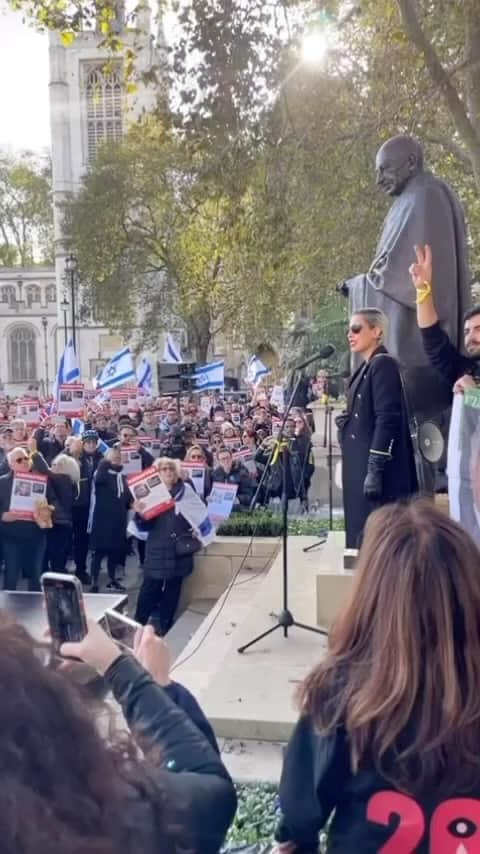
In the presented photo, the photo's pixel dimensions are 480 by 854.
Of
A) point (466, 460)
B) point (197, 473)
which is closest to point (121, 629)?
point (466, 460)

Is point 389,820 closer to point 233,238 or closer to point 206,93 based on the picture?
point 206,93

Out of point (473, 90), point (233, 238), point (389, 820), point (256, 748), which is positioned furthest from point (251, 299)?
point (389, 820)

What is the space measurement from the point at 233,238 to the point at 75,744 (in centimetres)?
1097

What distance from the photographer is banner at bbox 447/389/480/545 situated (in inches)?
166

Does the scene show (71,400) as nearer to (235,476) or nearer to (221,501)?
(235,476)

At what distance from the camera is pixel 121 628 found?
2.04 meters

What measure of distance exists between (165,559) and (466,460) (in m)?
4.27

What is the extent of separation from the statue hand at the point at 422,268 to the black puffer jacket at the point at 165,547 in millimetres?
4159

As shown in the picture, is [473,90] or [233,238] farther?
[233,238]

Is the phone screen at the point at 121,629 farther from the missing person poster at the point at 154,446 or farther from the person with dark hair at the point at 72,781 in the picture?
the missing person poster at the point at 154,446

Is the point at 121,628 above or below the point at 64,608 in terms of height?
below

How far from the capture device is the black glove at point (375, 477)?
4.55 m

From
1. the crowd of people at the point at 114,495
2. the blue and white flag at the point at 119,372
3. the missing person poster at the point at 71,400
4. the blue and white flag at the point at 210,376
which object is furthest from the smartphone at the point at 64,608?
the blue and white flag at the point at 210,376

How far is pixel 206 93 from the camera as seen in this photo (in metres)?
8.63
